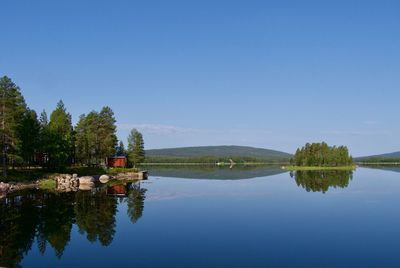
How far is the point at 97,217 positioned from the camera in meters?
42.4

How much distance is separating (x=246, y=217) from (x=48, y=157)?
63.2 metres

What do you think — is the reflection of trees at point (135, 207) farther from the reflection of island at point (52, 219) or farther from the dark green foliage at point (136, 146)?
the dark green foliage at point (136, 146)

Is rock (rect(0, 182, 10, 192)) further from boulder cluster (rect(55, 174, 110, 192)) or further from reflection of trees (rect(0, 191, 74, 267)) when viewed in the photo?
boulder cluster (rect(55, 174, 110, 192))

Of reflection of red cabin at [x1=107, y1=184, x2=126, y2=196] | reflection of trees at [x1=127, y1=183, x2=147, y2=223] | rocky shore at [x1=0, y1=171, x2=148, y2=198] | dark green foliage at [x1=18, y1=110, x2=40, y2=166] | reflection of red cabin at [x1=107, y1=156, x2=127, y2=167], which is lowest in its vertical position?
reflection of trees at [x1=127, y1=183, x2=147, y2=223]

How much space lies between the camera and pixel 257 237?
3225 centimetres

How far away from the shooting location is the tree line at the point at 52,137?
2827 inches

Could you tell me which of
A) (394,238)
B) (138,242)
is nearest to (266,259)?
(138,242)

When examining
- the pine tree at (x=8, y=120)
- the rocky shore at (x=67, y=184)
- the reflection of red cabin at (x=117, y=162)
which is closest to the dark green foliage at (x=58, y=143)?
the rocky shore at (x=67, y=184)

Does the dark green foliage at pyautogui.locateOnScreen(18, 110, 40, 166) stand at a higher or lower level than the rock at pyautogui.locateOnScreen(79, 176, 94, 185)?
higher

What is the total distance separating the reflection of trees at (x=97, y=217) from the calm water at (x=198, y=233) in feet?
0.27

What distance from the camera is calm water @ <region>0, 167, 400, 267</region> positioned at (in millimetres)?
25422

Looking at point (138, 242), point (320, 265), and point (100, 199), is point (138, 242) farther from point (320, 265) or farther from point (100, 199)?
point (100, 199)

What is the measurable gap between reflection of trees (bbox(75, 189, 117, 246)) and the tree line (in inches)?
836

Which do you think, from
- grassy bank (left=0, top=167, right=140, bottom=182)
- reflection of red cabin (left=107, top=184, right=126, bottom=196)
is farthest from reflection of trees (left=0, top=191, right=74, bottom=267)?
grassy bank (left=0, top=167, right=140, bottom=182)
